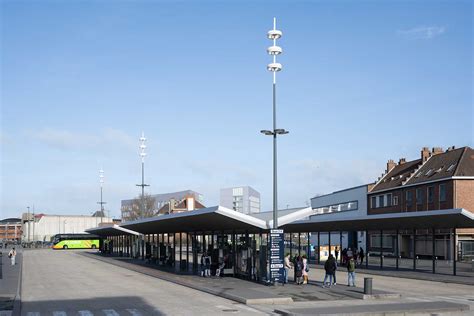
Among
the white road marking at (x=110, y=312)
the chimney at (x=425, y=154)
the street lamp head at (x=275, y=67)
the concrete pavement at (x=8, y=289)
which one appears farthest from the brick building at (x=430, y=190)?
the white road marking at (x=110, y=312)

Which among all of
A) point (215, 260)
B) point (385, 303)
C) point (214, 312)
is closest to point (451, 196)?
point (215, 260)

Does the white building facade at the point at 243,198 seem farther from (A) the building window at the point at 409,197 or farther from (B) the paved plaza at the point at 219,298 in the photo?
(A) the building window at the point at 409,197

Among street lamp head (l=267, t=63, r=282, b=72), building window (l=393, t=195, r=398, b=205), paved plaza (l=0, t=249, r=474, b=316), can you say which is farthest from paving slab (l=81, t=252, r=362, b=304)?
building window (l=393, t=195, r=398, b=205)

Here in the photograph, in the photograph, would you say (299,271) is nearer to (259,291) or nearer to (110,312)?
(259,291)

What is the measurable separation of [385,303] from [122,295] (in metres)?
10.6

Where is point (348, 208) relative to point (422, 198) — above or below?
below

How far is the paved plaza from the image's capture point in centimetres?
2031

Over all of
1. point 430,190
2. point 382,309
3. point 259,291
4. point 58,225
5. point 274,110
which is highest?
point 274,110

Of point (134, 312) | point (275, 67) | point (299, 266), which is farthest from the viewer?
point (299, 266)

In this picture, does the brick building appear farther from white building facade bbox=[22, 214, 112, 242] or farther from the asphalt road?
white building facade bbox=[22, 214, 112, 242]

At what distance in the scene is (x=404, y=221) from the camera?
37062mm

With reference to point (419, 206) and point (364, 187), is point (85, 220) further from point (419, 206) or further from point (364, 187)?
point (419, 206)

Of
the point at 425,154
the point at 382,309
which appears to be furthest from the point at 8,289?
the point at 425,154

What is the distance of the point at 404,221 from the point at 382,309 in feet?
58.3
